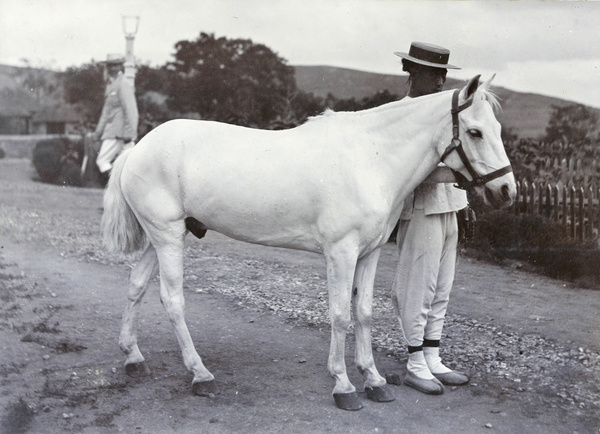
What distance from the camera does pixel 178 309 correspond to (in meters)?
4.16

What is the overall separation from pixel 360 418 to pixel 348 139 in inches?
70.6

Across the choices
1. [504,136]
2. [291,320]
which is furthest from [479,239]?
[291,320]

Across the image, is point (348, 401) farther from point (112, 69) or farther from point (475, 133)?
point (112, 69)

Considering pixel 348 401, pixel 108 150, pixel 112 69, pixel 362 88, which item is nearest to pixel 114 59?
pixel 112 69

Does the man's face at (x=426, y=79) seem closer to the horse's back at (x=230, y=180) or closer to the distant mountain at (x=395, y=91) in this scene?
the horse's back at (x=230, y=180)

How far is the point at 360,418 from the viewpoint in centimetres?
372

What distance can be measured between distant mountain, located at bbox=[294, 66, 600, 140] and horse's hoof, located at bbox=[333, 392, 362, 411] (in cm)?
391

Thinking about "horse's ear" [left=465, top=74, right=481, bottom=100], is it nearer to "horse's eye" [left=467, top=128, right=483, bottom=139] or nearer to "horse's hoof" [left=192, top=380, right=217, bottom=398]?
"horse's eye" [left=467, top=128, right=483, bottom=139]

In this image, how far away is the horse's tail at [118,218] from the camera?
445 cm

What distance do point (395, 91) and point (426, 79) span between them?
2642 millimetres

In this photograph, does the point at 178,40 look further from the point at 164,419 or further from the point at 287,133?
the point at 164,419

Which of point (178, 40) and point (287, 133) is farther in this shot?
point (178, 40)

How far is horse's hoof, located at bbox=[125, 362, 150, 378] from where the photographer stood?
432 centimetres

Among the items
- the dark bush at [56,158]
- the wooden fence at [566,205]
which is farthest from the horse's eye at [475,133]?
the dark bush at [56,158]
